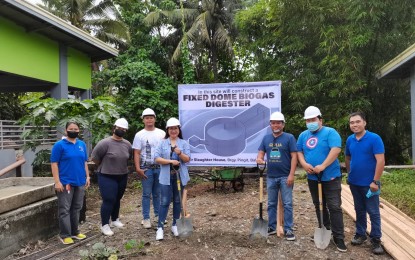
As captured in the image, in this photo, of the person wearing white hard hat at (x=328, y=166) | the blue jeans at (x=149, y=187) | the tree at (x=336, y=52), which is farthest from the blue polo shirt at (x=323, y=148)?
the tree at (x=336, y=52)

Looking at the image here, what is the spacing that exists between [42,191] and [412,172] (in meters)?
9.69

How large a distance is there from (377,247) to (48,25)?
29.8 feet

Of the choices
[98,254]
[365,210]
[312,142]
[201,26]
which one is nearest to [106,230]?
[98,254]

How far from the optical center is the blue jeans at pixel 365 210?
14.0 ft

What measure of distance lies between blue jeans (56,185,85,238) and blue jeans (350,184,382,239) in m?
3.72

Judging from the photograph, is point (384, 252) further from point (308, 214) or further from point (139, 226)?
point (139, 226)

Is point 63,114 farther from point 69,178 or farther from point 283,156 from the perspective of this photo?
point 283,156

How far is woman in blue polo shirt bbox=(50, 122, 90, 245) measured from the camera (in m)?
4.69

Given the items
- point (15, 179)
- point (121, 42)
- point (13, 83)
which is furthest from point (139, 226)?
point (121, 42)

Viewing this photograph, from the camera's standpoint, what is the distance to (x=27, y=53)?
30.3 ft

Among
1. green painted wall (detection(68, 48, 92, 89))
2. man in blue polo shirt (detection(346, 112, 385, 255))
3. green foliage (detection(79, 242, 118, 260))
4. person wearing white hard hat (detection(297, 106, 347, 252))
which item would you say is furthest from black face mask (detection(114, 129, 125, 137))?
green painted wall (detection(68, 48, 92, 89))

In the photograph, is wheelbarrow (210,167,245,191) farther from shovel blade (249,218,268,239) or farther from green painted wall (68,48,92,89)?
green painted wall (68,48,92,89)

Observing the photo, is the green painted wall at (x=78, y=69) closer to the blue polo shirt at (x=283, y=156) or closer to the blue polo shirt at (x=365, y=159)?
the blue polo shirt at (x=283, y=156)

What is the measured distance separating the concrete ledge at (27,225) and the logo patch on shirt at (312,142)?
151 inches
